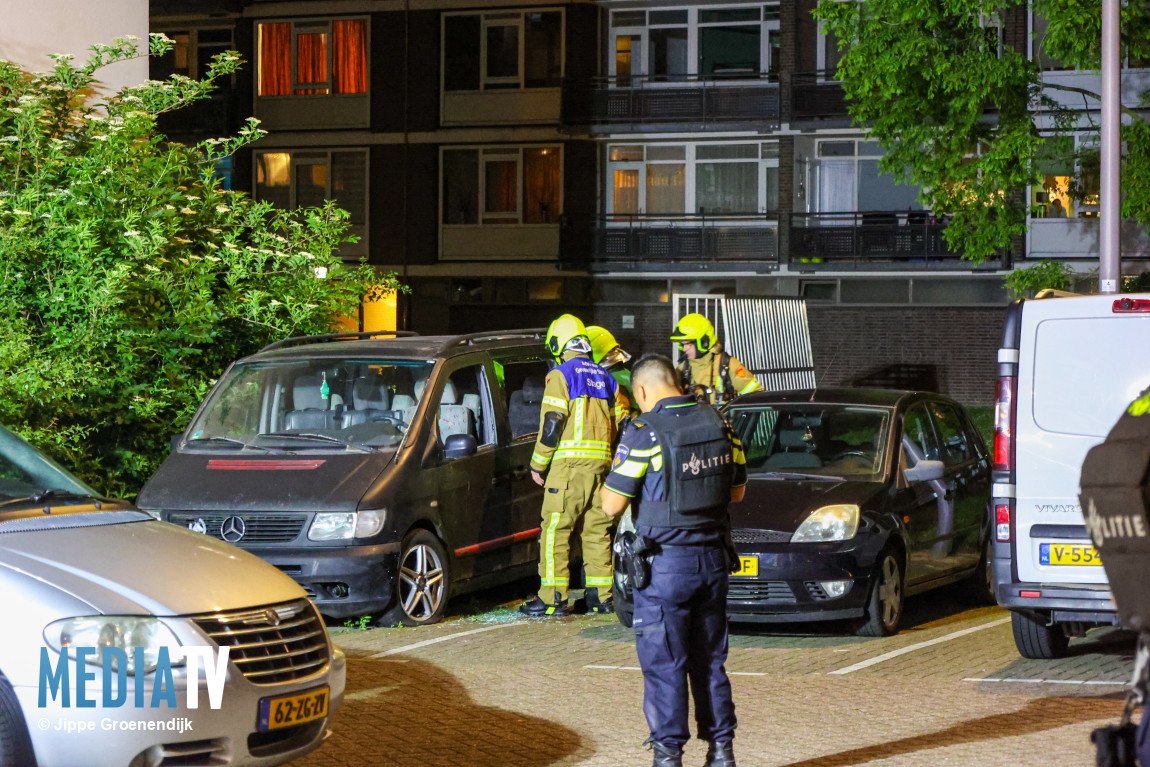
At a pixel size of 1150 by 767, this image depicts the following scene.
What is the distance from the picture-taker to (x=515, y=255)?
35969 mm

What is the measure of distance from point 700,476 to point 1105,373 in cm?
302

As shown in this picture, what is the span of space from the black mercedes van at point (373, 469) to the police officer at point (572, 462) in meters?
0.54

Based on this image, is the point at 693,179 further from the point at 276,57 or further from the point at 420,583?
the point at 420,583

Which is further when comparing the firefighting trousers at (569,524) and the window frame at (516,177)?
the window frame at (516,177)

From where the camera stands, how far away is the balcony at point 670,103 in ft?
115

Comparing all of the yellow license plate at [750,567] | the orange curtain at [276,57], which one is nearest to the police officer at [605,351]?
the yellow license plate at [750,567]

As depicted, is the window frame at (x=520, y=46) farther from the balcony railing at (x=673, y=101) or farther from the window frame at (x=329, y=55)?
the window frame at (x=329, y=55)

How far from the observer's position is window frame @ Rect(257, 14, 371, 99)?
120ft

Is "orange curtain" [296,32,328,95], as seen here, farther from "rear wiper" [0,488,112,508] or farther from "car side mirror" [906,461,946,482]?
"rear wiper" [0,488,112,508]

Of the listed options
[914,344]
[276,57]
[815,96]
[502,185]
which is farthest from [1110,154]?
[276,57]

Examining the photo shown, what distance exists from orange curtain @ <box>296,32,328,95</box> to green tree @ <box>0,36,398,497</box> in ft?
78.6

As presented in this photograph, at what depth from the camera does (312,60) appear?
3709 centimetres

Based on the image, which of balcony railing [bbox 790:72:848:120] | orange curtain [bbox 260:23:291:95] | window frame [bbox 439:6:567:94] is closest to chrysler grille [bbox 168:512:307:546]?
balcony railing [bbox 790:72:848:120]

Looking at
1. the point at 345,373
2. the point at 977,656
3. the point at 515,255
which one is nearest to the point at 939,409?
the point at 977,656
